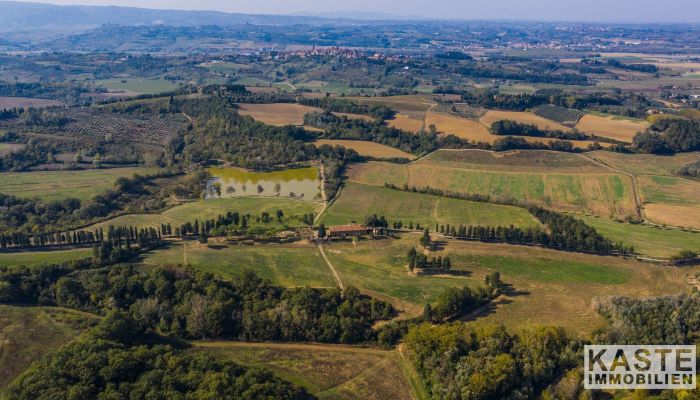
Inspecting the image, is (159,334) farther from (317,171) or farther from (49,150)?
(49,150)

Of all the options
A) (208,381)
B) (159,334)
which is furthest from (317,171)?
(208,381)

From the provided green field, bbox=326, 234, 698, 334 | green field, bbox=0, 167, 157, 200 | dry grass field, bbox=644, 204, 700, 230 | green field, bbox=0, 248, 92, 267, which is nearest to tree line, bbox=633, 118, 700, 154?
dry grass field, bbox=644, 204, 700, 230

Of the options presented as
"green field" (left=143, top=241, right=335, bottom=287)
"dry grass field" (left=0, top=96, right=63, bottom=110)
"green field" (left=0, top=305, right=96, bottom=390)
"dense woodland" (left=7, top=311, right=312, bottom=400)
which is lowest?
"green field" (left=0, top=305, right=96, bottom=390)

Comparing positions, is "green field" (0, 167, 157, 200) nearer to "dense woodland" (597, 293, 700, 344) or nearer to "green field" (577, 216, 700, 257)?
"dense woodland" (597, 293, 700, 344)

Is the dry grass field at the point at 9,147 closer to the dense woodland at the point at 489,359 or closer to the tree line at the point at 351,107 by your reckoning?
the tree line at the point at 351,107

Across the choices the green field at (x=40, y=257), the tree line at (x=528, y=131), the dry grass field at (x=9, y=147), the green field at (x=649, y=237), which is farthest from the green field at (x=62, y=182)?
the green field at (x=649, y=237)
